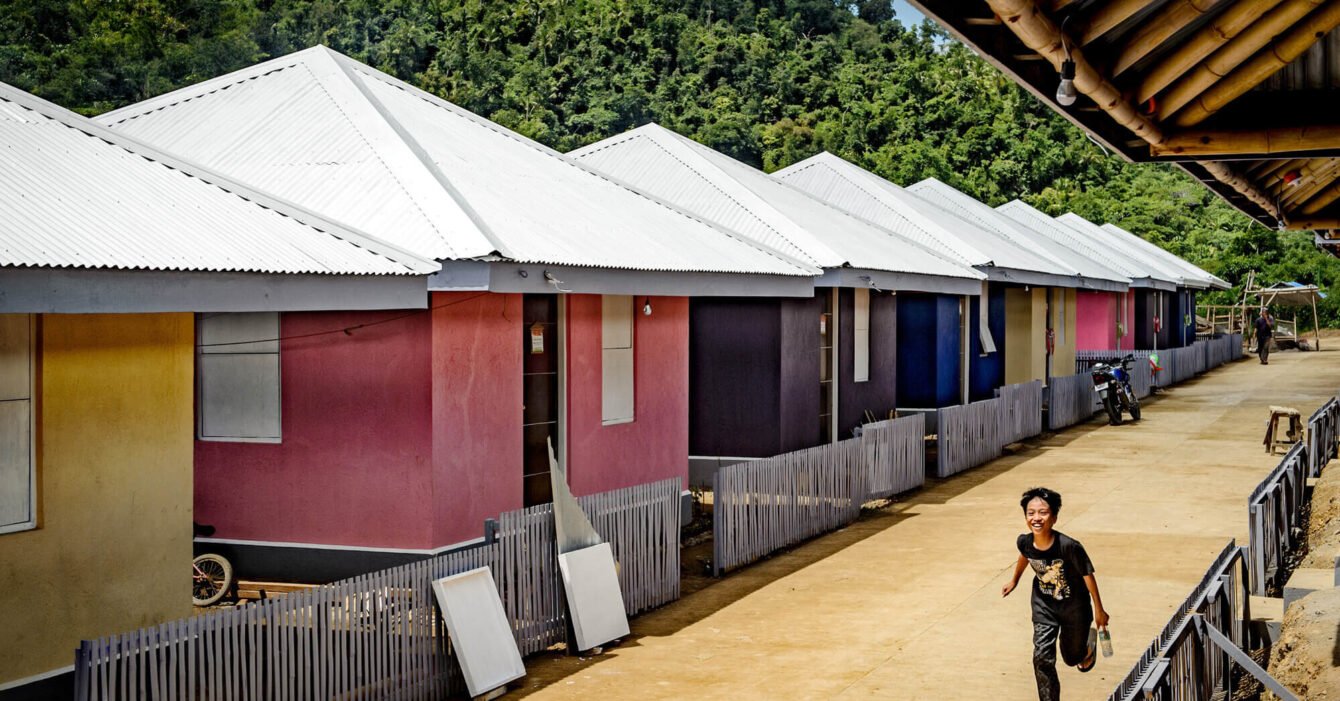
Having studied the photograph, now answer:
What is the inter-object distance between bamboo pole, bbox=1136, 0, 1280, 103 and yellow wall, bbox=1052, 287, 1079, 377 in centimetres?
2774

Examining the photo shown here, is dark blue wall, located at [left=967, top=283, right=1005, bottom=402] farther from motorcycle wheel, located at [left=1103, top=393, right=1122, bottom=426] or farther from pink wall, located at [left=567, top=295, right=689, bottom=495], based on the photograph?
pink wall, located at [left=567, top=295, right=689, bottom=495]

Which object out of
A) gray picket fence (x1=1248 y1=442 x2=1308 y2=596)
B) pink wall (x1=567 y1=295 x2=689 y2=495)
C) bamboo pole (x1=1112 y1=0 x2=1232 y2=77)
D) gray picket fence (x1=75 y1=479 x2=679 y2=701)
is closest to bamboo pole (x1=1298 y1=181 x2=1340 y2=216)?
gray picket fence (x1=1248 y1=442 x2=1308 y2=596)

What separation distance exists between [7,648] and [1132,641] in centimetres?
783

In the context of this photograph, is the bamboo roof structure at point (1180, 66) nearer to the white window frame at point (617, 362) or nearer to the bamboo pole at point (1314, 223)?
the bamboo pole at point (1314, 223)

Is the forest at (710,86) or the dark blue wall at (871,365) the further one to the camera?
the forest at (710,86)

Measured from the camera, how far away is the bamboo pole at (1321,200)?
13211 millimetres

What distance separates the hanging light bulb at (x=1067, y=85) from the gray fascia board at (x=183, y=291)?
5176mm

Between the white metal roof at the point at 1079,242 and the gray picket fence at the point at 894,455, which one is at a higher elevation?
the white metal roof at the point at 1079,242

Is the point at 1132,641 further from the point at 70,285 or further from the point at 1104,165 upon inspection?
the point at 1104,165

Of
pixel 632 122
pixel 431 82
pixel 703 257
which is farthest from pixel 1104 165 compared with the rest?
pixel 703 257

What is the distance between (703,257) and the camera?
15656 millimetres

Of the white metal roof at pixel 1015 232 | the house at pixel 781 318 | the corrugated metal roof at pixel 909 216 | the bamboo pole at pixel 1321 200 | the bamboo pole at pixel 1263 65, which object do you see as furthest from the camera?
the white metal roof at pixel 1015 232

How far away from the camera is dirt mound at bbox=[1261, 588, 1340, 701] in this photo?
8031 millimetres

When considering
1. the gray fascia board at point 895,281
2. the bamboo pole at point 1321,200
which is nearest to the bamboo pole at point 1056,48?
the bamboo pole at point 1321,200
